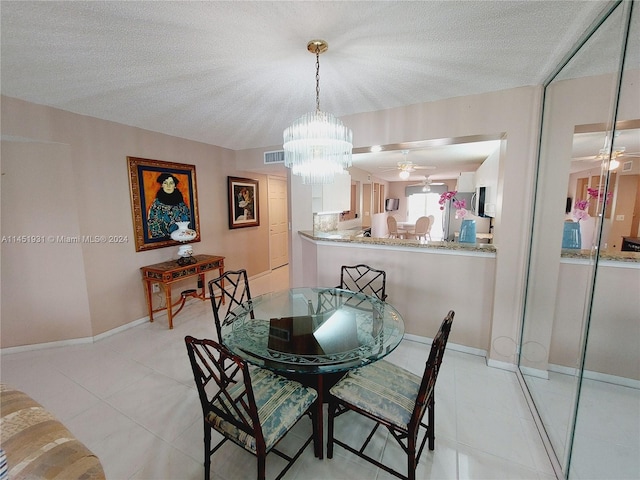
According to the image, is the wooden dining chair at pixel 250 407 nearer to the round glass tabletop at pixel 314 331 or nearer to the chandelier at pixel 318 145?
the round glass tabletop at pixel 314 331

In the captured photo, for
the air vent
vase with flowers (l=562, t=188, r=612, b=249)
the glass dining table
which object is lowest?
the glass dining table

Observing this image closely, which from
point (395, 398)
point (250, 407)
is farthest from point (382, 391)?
point (250, 407)

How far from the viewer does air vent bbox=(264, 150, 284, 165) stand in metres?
3.88

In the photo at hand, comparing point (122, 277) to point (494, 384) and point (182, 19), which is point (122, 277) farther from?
point (494, 384)

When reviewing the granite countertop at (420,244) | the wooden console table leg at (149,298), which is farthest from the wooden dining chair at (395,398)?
the wooden console table leg at (149,298)

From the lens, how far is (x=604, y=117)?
1686mm

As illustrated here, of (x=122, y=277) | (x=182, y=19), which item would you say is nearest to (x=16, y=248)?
(x=122, y=277)

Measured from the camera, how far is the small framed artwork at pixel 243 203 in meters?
4.38

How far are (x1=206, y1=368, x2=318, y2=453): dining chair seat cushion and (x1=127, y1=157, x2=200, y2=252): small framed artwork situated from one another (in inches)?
100

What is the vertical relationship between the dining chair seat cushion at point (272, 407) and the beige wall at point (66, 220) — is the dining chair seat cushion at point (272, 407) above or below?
below

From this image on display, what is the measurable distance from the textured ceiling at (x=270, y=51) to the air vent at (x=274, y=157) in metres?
1.26

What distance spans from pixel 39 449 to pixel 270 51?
7.05 feet

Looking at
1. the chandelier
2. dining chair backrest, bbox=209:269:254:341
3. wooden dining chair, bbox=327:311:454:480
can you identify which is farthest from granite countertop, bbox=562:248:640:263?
dining chair backrest, bbox=209:269:254:341

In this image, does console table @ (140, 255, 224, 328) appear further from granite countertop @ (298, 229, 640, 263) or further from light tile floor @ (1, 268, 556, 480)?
granite countertop @ (298, 229, 640, 263)
